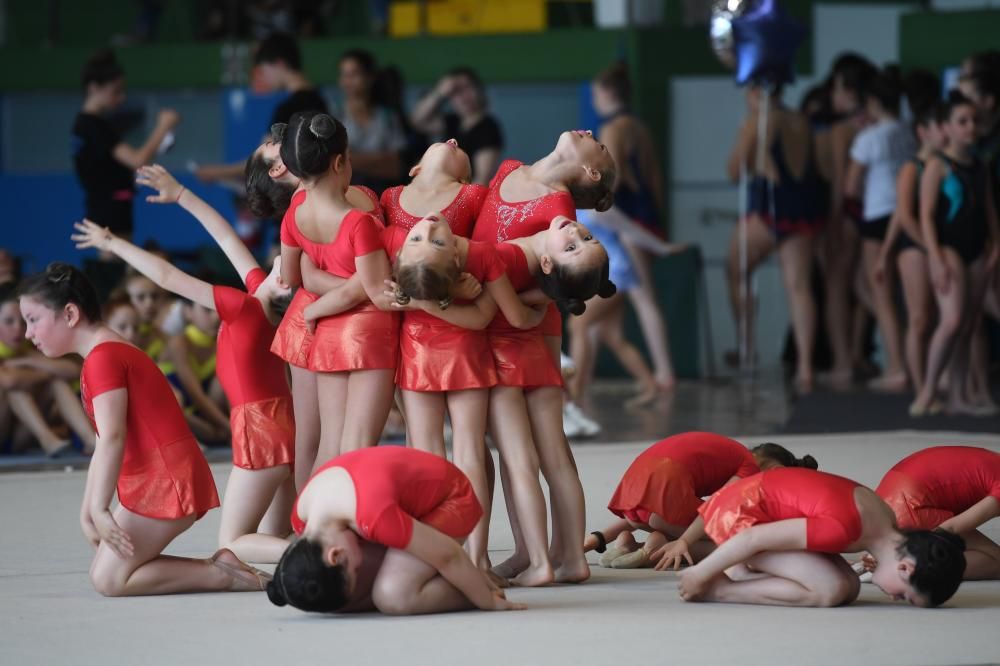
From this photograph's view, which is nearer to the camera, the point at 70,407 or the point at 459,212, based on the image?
the point at 459,212

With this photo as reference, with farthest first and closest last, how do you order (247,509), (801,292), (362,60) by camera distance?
(801,292), (362,60), (247,509)

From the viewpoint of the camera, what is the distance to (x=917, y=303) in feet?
25.1

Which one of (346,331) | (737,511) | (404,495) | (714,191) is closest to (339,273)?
(346,331)

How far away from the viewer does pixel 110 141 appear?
7590 mm

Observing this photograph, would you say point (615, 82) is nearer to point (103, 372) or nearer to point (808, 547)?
point (103, 372)

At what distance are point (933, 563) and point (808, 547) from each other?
0.28 meters

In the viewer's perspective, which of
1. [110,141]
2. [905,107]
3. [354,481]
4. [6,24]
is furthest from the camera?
[6,24]

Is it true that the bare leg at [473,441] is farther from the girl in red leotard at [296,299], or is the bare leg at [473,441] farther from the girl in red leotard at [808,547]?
the girl in red leotard at [808,547]

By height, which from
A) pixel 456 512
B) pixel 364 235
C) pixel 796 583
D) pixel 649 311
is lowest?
pixel 649 311

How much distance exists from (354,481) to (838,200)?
6142 millimetres

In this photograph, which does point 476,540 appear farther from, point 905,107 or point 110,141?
point 905,107

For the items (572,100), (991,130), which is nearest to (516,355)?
(991,130)

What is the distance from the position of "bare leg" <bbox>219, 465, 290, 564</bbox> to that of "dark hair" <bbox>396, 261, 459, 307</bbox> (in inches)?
30.6

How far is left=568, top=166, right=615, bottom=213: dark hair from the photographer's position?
4060mm
